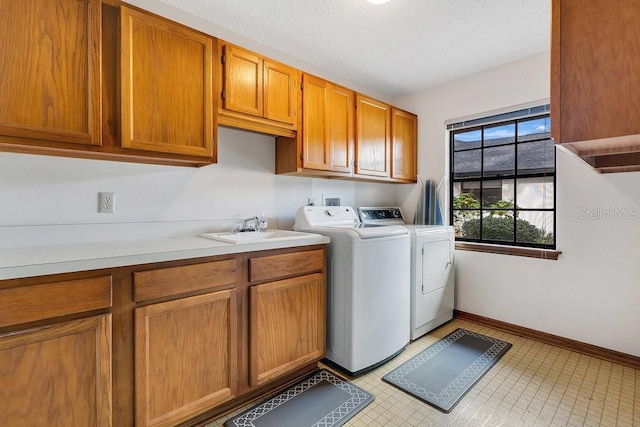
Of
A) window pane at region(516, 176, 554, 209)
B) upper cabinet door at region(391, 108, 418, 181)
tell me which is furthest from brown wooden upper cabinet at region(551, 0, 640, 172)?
upper cabinet door at region(391, 108, 418, 181)

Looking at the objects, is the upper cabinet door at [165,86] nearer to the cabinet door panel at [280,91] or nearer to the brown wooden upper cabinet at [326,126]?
the cabinet door panel at [280,91]

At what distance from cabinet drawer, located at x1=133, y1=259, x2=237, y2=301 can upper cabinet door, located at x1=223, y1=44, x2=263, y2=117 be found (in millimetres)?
1011

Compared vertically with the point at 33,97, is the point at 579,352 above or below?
below

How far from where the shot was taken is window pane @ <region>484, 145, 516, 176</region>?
282 cm

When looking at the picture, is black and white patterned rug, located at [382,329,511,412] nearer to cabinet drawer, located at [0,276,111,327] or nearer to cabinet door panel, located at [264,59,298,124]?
cabinet drawer, located at [0,276,111,327]

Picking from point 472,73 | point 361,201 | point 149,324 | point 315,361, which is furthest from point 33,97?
point 472,73

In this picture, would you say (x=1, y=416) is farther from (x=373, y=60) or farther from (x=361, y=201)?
(x=373, y=60)

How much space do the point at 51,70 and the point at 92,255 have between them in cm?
86

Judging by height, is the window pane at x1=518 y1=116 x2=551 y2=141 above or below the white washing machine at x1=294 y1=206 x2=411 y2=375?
above

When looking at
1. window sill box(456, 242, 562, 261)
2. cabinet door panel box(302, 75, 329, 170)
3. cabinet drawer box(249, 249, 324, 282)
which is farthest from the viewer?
window sill box(456, 242, 562, 261)

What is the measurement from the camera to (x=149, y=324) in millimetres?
1406

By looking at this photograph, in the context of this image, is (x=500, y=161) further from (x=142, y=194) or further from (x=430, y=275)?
(x=142, y=194)

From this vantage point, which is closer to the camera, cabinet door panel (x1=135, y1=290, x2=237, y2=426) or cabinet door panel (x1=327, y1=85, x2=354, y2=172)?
cabinet door panel (x1=135, y1=290, x2=237, y2=426)

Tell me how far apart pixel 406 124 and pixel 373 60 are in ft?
2.74
